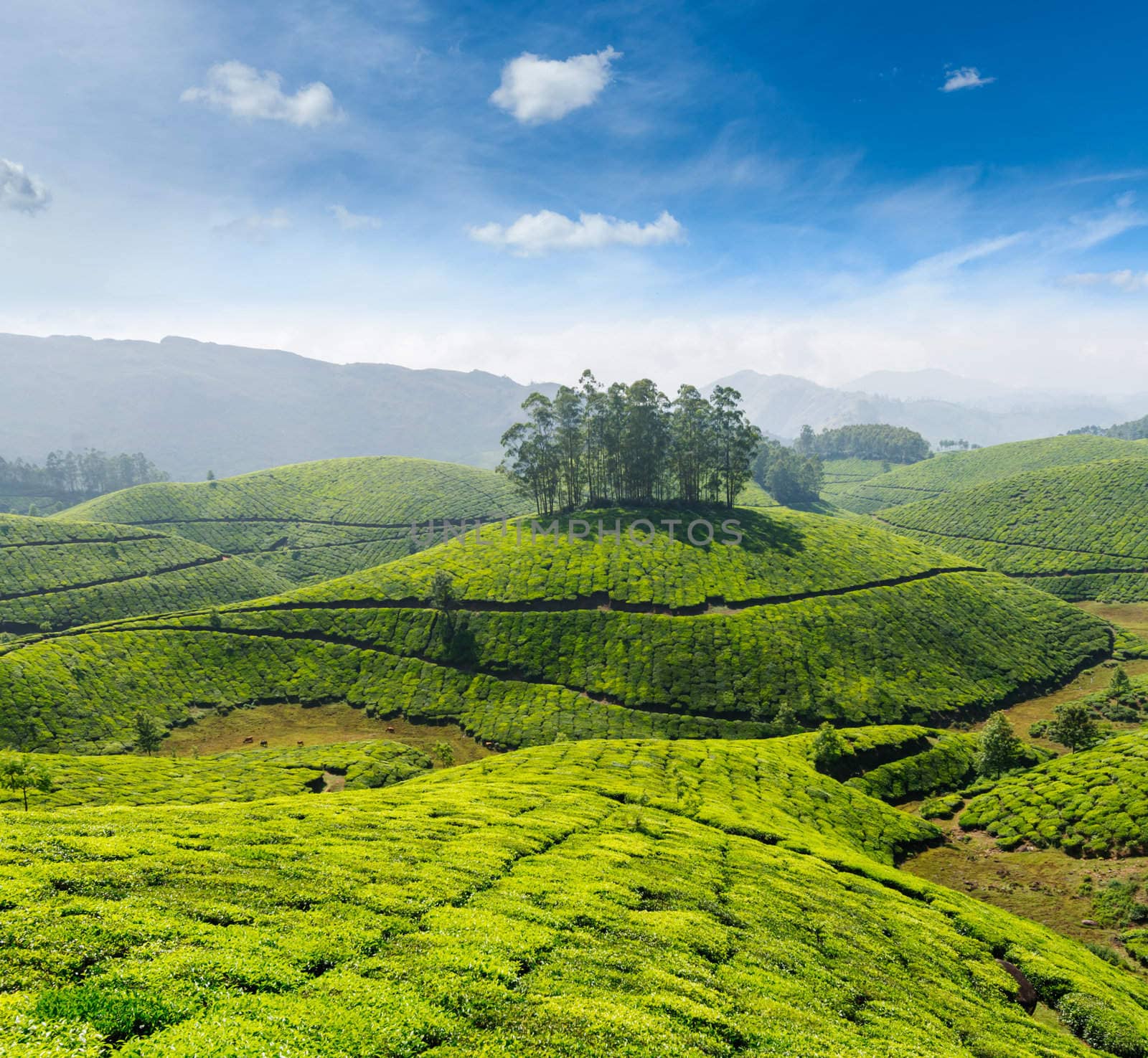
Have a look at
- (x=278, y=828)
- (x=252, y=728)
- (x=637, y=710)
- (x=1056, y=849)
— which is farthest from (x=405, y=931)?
(x=252, y=728)

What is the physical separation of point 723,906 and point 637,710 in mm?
59844

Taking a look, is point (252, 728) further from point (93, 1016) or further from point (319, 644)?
point (93, 1016)

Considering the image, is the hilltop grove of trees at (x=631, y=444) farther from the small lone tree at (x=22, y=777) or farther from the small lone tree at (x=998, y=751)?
the small lone tree at (x=22, y=777)

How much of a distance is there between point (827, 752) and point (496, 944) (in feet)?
199

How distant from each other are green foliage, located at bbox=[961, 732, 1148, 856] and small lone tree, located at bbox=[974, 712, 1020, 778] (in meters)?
2.77

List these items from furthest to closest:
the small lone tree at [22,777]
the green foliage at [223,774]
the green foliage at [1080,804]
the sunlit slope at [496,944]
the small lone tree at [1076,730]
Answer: the small lone tree at [1076,730], the green foliage at [1080,804], the green foliage at [223,774], the small lone tree at [22,777], the sunlit slope at [496,944]

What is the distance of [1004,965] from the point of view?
103ft

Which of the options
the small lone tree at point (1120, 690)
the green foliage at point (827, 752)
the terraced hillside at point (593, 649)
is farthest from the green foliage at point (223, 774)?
the small lone tree at point (1120, 690)

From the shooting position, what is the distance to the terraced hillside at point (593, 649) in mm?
84875

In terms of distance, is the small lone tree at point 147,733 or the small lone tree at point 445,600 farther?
the small lone tree at point 445,600

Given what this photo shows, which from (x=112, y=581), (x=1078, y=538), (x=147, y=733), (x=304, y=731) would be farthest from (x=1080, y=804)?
(x=112, y=581)

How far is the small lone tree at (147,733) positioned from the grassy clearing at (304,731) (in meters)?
7.81

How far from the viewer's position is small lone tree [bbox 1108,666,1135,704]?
8675 centimetres

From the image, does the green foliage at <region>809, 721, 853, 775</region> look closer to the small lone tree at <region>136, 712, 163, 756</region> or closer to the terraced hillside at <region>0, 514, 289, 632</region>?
the small lone tree at <region>136, 712, 163, 756</region>
